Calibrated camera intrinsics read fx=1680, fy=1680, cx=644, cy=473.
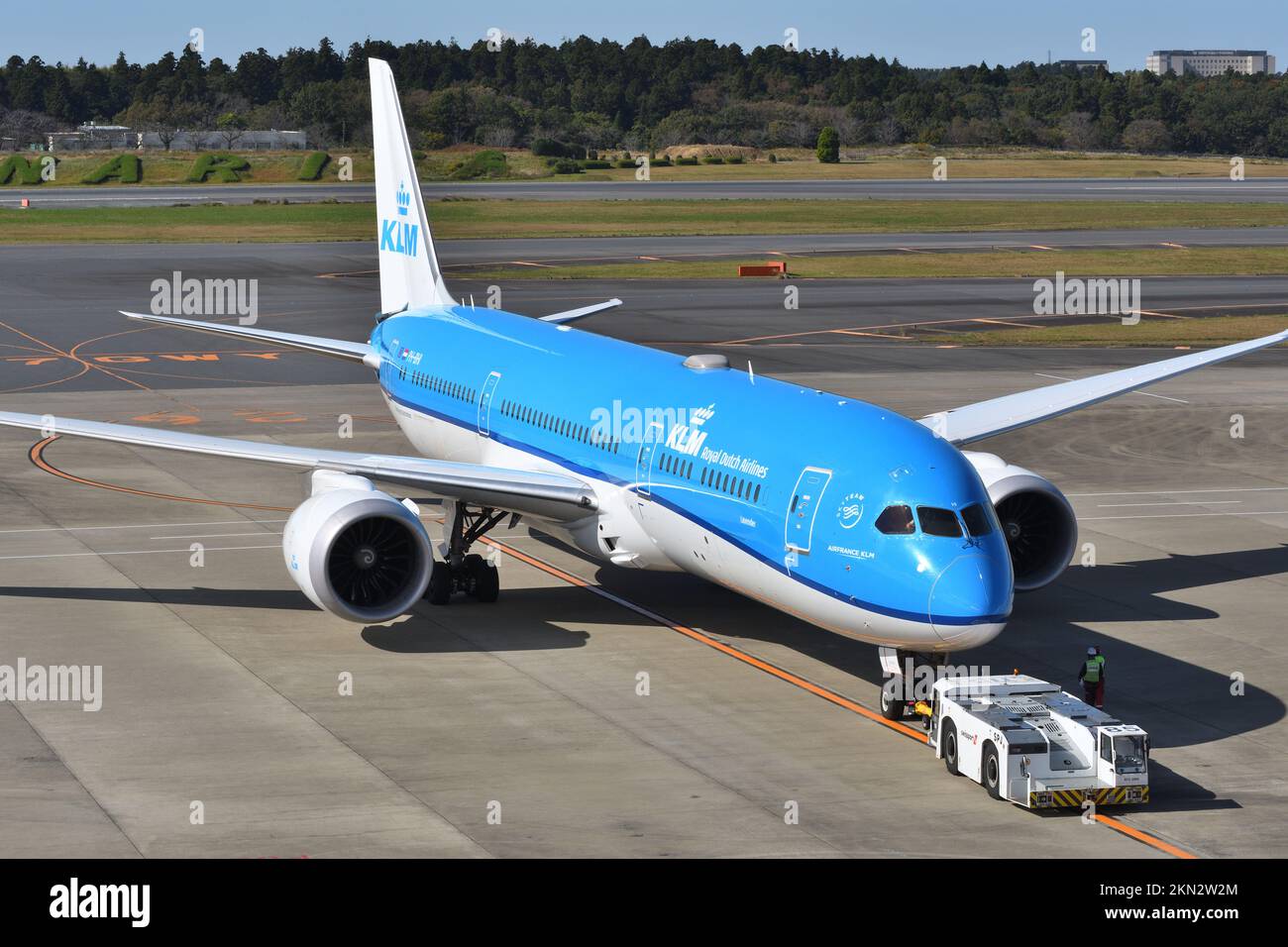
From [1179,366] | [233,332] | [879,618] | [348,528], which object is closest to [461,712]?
[348,528]

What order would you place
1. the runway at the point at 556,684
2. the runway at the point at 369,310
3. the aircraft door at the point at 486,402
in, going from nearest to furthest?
the runway at the point at 556,684
the aircraft door at the point at 486,402
the runway at the point at 369,310

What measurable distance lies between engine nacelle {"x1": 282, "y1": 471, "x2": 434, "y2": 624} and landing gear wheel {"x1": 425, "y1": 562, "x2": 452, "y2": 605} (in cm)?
309

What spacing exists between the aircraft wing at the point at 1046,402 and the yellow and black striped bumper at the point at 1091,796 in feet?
44.4

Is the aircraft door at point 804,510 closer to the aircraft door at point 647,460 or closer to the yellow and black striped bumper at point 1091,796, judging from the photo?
the aircraft door at point 647,460

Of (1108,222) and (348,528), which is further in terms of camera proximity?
(1108,222)

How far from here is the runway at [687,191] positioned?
14675cm

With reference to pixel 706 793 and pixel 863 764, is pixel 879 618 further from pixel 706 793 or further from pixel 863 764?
pixel 706 793

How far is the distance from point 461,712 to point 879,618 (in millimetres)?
6665

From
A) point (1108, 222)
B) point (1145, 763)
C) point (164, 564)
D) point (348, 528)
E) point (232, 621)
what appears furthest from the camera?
point (1108, 222)

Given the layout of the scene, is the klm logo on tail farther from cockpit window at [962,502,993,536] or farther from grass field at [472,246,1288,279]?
grass field at [472,246,1288,279]

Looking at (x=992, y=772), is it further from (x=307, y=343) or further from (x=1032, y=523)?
(x=307, y=343)

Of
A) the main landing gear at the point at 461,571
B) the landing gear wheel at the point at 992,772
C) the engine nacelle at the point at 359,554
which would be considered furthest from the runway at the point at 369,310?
the landing gear wheel at the point at 992,772

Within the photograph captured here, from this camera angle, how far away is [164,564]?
35.8m

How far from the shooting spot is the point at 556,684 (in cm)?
2784
